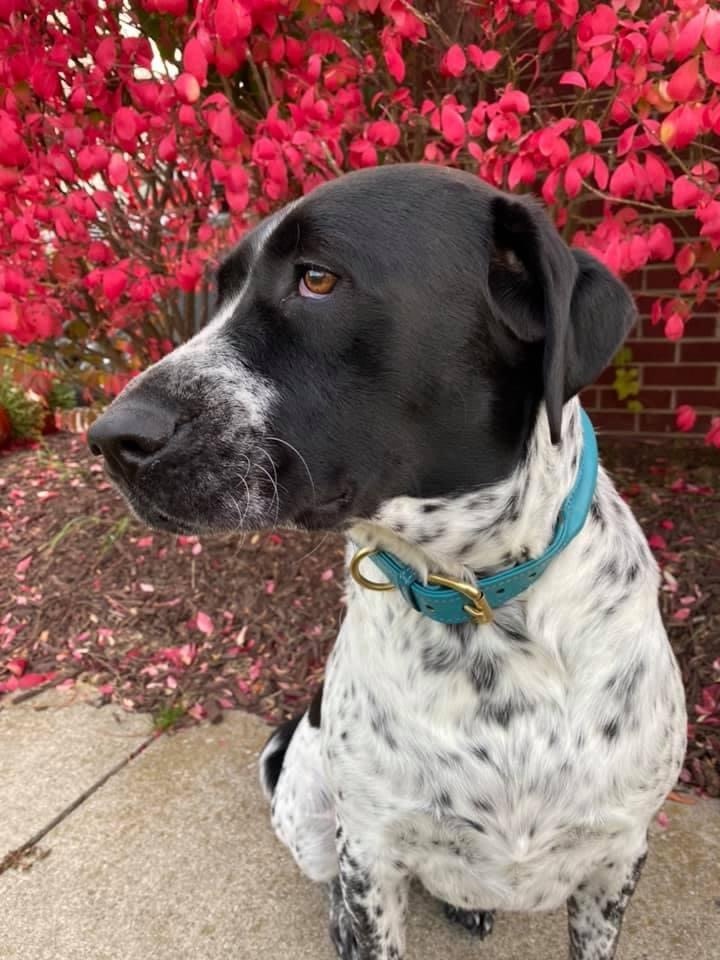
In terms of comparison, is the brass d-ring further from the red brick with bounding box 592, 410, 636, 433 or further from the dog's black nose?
the red brick with bounding box 592, 410, 636, 433

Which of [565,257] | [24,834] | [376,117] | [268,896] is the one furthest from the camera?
[376,117]

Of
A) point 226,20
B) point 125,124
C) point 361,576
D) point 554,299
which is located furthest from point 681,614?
point 125,124

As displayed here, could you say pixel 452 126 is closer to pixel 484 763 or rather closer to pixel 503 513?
pixel 503 513

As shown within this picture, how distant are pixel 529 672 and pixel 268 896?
128 centimetres

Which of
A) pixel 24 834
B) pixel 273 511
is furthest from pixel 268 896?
pixel 273 511

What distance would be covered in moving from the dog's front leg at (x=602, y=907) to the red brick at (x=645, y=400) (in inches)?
125

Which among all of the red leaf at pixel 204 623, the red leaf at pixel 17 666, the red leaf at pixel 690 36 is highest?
the red leaf at pixel 690 36

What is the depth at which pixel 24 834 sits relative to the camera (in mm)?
2596

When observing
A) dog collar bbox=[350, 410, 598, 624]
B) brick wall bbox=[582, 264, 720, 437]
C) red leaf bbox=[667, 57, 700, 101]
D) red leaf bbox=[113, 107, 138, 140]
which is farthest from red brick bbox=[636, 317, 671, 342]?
dog collar bbox=[350, 410, 598, 624]

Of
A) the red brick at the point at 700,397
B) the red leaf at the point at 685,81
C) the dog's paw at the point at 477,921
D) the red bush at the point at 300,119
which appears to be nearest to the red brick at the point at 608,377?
the red brick at the point at 700,397

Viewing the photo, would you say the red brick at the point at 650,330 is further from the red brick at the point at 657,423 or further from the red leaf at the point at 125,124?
the red leaf at the point at 125,124

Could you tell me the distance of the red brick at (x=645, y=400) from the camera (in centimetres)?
449

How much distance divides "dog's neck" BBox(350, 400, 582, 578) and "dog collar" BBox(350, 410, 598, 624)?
0.02 meters

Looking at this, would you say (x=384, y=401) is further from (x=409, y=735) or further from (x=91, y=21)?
(x=91, y=21)
